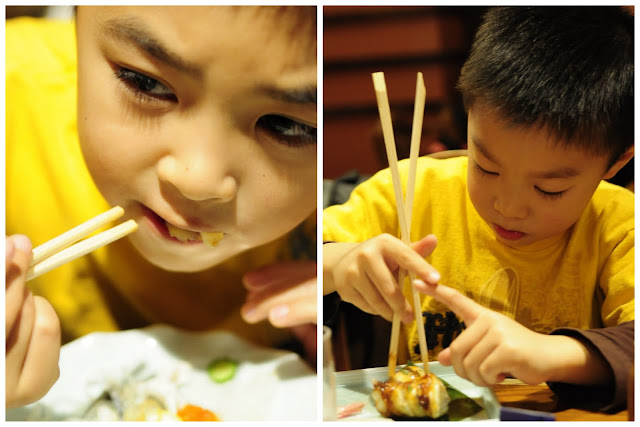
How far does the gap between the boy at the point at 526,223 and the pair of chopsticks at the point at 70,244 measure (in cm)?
24

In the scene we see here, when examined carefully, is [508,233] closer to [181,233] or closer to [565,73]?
[565,73]

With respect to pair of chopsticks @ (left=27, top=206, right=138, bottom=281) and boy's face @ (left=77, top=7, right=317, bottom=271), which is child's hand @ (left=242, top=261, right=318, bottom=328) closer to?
boy's face @ (left=77, top=7, right=317, bottom=271)

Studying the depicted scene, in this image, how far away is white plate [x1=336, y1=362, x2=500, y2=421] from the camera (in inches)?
27.2

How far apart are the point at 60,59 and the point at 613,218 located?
0.75 meters

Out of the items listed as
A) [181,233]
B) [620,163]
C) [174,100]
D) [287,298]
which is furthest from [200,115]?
[620,163]

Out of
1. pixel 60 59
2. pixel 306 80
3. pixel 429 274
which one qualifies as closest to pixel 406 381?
pixel 429 274

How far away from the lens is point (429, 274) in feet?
2.24

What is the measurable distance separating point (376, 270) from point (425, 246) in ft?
0.23

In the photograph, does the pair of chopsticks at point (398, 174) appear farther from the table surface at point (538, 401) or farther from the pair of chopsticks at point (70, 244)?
the pair of chopsticks at point (70, 244)

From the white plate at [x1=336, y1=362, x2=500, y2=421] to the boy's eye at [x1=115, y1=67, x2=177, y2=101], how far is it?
37 cm

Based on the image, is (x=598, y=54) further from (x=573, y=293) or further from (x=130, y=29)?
(x=130, y=29)

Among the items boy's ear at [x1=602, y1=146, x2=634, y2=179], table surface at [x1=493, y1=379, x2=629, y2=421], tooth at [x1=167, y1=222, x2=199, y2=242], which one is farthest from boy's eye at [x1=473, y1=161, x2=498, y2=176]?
tooth at [x1=167, y1=222, x2=199, y2=242]

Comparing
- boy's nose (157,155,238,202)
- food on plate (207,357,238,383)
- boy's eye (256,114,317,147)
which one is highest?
boy's eye (256,114,317,147)

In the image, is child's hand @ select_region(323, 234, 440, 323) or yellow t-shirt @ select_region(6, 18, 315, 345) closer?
child's hand @ select_region(323, 234, 440, 323)
